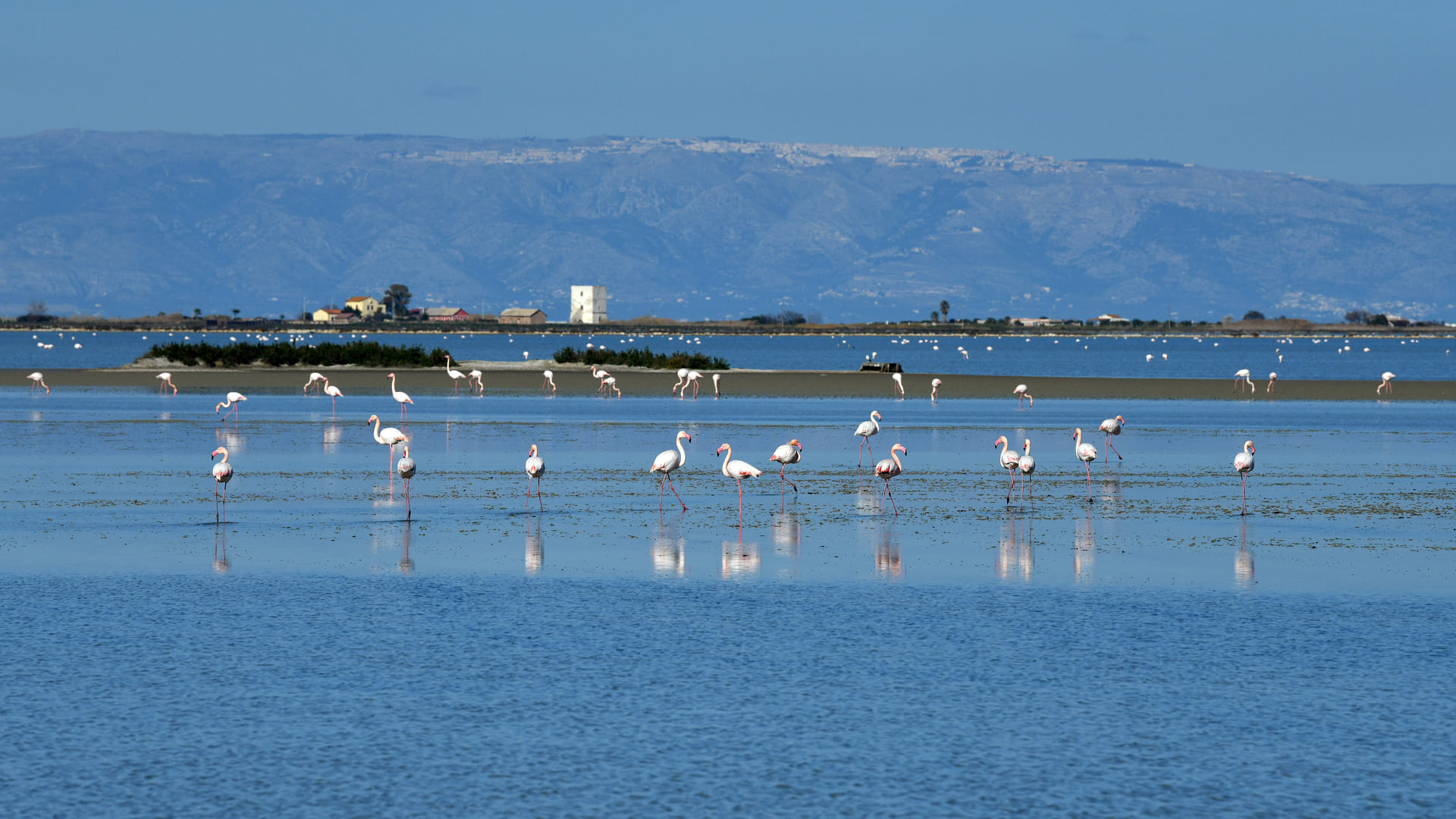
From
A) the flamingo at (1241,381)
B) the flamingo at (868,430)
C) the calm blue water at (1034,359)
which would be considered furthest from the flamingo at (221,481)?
the calm blue water at (1034,359)

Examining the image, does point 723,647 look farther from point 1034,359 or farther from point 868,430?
point 1034,359

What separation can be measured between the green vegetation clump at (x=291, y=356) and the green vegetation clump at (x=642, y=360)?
22.2 feet

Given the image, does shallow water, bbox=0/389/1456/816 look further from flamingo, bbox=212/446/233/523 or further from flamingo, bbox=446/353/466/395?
flamingo, bbox=446/353/466/395

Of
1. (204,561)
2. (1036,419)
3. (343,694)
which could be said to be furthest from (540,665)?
(1036,419)

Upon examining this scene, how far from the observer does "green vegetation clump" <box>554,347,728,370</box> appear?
8312 cm

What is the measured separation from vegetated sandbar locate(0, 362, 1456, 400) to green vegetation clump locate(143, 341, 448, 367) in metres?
1.34

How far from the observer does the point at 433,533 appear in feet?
74.7

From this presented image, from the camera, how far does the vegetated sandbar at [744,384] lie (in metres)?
66.8

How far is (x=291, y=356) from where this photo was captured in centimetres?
8212

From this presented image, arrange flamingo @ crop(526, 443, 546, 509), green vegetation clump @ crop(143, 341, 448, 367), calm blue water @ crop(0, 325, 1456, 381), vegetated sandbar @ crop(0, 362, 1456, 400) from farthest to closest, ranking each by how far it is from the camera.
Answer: calm blue water @ crop(0, 325, 1456, 381), green vegetation clump @ crop(143, 341, 448, 367), vegetated sandbar @ crop(0, 362, 1456, 400), flamingo @ crop(526, 443, 546, 509)

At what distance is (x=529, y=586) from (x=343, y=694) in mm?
5152

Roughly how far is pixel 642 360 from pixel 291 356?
1773cm

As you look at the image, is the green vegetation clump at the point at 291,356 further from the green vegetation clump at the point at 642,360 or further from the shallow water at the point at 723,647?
the shallow water at the point at 723,647

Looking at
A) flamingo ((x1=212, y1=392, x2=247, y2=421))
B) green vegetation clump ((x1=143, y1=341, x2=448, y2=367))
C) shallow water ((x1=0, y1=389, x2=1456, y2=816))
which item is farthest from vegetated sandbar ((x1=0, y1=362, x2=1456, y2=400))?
shallow water ((x1=0, y1=389, x2=1456, y2=816))
